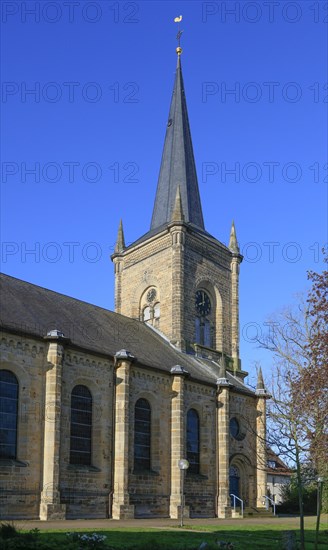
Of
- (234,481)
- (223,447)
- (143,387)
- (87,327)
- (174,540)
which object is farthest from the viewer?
(234,481)

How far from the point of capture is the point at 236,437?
132 ft

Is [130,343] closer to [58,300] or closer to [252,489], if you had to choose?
[58,300]

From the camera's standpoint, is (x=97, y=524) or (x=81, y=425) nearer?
(x=97, y=524)

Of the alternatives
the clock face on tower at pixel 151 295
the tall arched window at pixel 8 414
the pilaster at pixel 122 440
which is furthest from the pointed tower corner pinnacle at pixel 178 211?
the tall arched window at pixel 8 414

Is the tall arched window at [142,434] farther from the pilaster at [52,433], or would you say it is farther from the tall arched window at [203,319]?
the tall arched window at [203,319]

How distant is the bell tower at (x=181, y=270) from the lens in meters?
44.7

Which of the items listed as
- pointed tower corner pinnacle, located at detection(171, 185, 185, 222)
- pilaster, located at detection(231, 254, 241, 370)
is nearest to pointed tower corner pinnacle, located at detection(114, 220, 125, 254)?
pointed tower corner pinnacle, located at detection(171, 185, 185, 222)

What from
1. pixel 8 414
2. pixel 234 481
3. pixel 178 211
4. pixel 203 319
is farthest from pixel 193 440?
pixel 178 211

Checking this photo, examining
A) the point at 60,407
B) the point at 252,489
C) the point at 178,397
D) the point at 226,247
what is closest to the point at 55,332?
the point at 60,407

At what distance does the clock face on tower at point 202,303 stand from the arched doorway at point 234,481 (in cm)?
1193

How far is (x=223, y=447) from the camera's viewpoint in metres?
37.5

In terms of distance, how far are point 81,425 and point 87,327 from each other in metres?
6.27

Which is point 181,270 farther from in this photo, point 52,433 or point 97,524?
point 97,524

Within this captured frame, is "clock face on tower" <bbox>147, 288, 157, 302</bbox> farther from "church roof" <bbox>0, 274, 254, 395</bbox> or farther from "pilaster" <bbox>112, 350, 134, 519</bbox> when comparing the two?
"pilaster" <bbox>112, 350, 134, 519</bbox>
